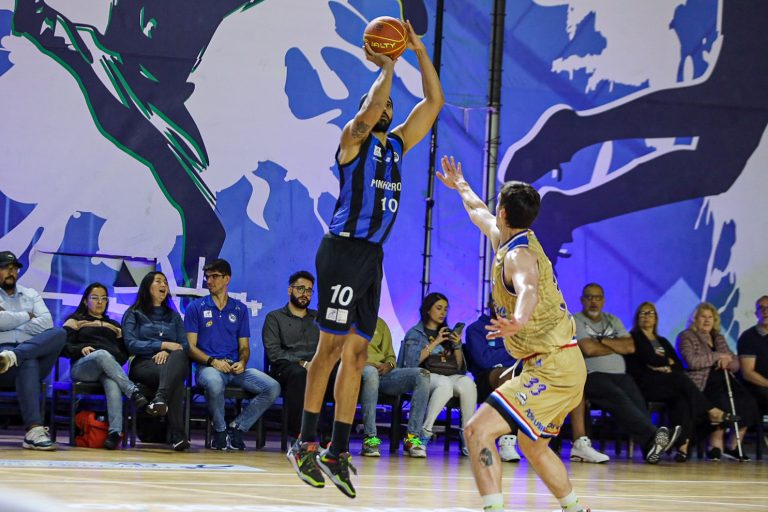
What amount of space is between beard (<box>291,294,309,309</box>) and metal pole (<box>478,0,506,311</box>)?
176 centimetres

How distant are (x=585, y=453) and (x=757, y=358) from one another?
2150mm

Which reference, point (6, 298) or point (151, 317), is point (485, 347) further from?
point (6, 298)

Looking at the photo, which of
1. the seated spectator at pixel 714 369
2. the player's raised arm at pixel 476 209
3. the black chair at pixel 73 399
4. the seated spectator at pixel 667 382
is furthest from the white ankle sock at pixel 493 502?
the seated spectator at pixel 714 369

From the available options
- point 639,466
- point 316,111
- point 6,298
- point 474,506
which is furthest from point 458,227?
point 474,506

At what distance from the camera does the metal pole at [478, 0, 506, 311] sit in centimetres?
936

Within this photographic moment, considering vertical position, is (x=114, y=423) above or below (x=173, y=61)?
below

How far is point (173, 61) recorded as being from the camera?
8.84 meters

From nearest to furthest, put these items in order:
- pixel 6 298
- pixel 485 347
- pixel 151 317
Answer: pixel 6 298 < pixel 151 317 < pixel 485 347

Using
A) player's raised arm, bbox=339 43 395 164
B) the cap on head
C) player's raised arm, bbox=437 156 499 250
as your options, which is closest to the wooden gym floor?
player's raised arm, bbox=437 156 499 250

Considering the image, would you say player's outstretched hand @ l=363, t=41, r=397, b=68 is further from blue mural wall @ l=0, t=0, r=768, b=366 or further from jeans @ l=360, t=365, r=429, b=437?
blue mural wall @ l=0, t=0, r=768, b=366

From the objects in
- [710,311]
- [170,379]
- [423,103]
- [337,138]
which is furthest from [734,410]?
[423,103]

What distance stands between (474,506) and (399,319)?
4826mm

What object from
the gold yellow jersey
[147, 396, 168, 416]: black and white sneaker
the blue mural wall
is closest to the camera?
the gold yellow jersey

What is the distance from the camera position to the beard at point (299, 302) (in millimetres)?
8328
